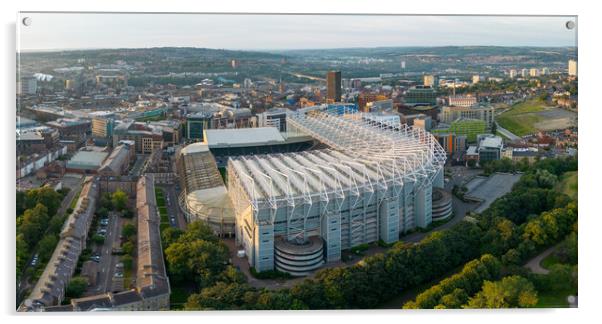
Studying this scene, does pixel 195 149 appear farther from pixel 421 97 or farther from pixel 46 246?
pixel 421 97

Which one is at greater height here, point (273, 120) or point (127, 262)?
point (273, 120)

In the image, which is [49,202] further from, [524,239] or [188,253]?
[524,239]

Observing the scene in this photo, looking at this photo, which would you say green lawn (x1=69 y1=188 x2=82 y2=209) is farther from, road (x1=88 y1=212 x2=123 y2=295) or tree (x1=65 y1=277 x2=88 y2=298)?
tree (x1=65 y1=277 x2=88 y2=298)

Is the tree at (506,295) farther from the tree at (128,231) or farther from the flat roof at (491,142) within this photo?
the flat roof at (491,142)

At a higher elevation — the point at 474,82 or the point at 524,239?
the point at 474,82

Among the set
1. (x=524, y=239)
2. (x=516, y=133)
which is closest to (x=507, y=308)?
(x=524, y=239)

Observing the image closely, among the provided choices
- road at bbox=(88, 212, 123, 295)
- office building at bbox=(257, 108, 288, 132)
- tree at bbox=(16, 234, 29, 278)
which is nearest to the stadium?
road at bbox=(88, 212, 123, 295)

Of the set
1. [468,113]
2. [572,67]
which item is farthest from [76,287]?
[468,113]
